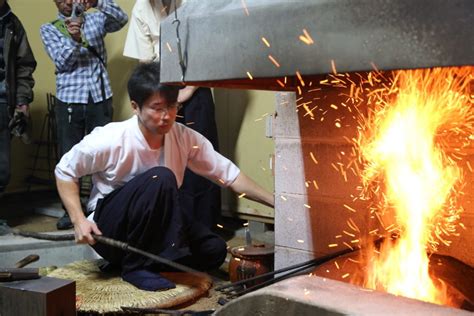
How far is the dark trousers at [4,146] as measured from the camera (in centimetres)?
469

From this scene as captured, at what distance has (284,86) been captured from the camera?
2.83 metres

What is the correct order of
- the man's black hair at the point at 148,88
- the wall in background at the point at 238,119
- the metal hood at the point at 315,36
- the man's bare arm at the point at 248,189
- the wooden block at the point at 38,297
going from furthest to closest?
the wall in background at the point at 238,119, the man's bare arm at the point at 248,189, the man's black hair at the point at 148,88, the wooden block at the point at 38,297, the metal hood at the point at 315,36

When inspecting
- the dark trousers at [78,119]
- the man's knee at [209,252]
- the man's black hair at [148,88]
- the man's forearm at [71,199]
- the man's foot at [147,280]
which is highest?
the man's black hair at [148,88]

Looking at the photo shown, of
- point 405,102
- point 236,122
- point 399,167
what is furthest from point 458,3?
point 236,122

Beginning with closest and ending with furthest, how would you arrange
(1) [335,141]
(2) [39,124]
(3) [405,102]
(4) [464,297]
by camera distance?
(4) [464,297], (3) [405,102], (1) [335,141], (2) [39,124]

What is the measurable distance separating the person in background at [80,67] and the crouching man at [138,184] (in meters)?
1.46

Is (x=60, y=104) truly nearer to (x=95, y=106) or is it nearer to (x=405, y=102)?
(x=95, y=106)

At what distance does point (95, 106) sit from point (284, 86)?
8.04ft

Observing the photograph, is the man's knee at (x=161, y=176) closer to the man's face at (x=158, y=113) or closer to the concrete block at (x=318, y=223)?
the man's face at (x=158, y=113)

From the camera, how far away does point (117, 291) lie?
321 cm

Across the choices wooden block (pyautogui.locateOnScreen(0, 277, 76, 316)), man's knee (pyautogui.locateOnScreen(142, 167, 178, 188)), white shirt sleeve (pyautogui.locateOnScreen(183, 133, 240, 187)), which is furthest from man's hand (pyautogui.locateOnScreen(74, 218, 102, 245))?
white shirt sleeve (pyautogui.locateOnScreen(183, 133, 240, 187))

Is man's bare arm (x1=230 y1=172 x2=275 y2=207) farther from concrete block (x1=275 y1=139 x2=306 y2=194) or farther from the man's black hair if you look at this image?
the man's black hair

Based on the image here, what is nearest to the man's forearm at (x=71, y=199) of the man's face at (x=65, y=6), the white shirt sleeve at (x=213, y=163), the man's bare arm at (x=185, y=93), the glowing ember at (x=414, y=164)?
the white shirt sleeve at (x=213, y=163)

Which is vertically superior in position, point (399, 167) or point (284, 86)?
point (284, 86)
